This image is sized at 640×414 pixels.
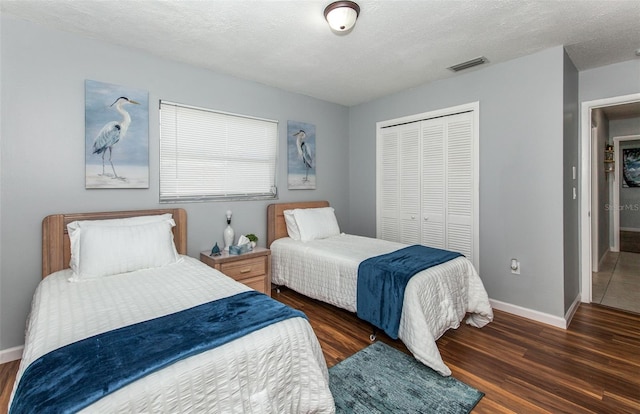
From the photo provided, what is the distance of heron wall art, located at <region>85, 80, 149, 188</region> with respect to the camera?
2.50m

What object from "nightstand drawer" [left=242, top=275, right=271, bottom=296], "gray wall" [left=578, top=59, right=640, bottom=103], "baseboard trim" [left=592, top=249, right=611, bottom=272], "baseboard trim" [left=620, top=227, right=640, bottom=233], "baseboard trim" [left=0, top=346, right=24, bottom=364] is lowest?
"baseboard trim" [left=0, top=346, right=24, bottom=364]

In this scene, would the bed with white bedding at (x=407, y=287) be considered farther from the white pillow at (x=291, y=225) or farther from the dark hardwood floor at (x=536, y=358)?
the dark hardwood floor at (x=536, y=358)

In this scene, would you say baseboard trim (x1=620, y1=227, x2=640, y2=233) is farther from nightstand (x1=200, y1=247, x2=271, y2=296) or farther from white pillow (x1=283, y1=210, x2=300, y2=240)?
nightstand (x1=200, y1=247, x2=271, y2=296)

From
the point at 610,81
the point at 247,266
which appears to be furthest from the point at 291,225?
the point at 610,81

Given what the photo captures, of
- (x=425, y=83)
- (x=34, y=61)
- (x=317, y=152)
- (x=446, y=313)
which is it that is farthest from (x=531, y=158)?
(x=34, y=61)

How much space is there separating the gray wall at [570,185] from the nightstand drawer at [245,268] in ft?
9.66

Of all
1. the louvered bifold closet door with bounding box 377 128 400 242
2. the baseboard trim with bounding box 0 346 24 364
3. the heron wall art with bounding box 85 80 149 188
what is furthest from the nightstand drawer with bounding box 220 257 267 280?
the louvered bifold closet door with bounding box 377 128 400 242

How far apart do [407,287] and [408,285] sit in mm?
17

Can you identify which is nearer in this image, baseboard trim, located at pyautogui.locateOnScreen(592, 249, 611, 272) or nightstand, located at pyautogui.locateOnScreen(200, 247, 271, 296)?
nightstand, located at pyautogui.locateOnScreen(200, 247, 271, 296)

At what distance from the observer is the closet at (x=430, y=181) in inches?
132

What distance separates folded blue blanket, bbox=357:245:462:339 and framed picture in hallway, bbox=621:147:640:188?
487 cm

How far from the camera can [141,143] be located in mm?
2756

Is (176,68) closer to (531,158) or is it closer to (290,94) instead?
(290,94)

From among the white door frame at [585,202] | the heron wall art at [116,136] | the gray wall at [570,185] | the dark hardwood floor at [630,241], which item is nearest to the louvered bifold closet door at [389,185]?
the gray wall at [570,185]
